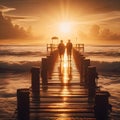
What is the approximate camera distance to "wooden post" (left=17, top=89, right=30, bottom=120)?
855 centimetres

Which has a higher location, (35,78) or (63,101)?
(35,78)

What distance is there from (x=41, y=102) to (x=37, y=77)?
2509mm

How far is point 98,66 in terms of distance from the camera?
192 ft

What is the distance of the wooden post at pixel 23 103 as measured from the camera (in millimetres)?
8547

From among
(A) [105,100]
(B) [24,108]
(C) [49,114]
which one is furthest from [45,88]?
(A) [105,100]

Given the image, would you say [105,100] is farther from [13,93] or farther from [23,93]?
[13,93]

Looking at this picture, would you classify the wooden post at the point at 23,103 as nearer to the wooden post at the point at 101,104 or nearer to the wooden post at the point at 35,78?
the wooden post at the point at 101,104

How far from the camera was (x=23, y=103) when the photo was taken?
8.66 meters

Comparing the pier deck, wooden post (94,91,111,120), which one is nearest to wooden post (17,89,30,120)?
the pier deck

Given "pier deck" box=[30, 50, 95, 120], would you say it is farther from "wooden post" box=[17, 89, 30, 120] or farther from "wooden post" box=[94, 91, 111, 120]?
"wooden post" box=[94, 91, 111, 120]

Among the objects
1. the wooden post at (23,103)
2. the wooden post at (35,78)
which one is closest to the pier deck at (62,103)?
the wooden post at (35,78)

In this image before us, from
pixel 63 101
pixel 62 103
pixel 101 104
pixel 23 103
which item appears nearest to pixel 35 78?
pixel 63 101

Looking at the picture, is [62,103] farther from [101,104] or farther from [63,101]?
[101,104]

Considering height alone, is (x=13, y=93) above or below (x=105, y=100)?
below
